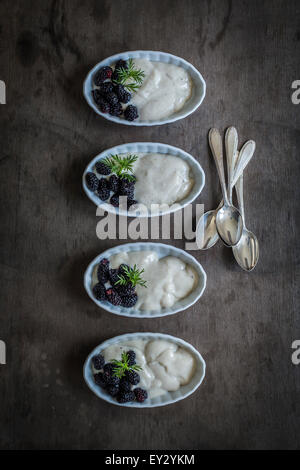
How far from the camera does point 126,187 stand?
1.08 m

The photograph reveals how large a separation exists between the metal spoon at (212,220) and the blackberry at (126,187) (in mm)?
208

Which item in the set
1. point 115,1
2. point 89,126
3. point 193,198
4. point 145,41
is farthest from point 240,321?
point 115,1

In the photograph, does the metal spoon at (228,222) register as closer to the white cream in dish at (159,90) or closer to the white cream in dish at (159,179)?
the white cream in dish at (159,179)

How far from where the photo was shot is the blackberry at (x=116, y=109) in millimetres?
1088

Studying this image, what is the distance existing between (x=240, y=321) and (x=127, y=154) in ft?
1.84

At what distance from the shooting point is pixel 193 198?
1.10 meters

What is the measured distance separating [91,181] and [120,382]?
0.54m

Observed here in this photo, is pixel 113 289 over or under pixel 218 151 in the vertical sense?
under

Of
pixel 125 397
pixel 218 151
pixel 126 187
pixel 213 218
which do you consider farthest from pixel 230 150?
pixel 125 397

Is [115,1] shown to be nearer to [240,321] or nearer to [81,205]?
[81,205]

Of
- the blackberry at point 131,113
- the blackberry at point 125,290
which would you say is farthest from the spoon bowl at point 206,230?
the blackberry at point 131,113

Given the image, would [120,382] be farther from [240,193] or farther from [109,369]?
[240,193]

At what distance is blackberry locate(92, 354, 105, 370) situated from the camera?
1076 mm

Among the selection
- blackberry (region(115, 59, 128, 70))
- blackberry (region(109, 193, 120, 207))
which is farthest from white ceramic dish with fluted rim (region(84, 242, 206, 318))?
blackberry (region(115, 59, 128, 70))
